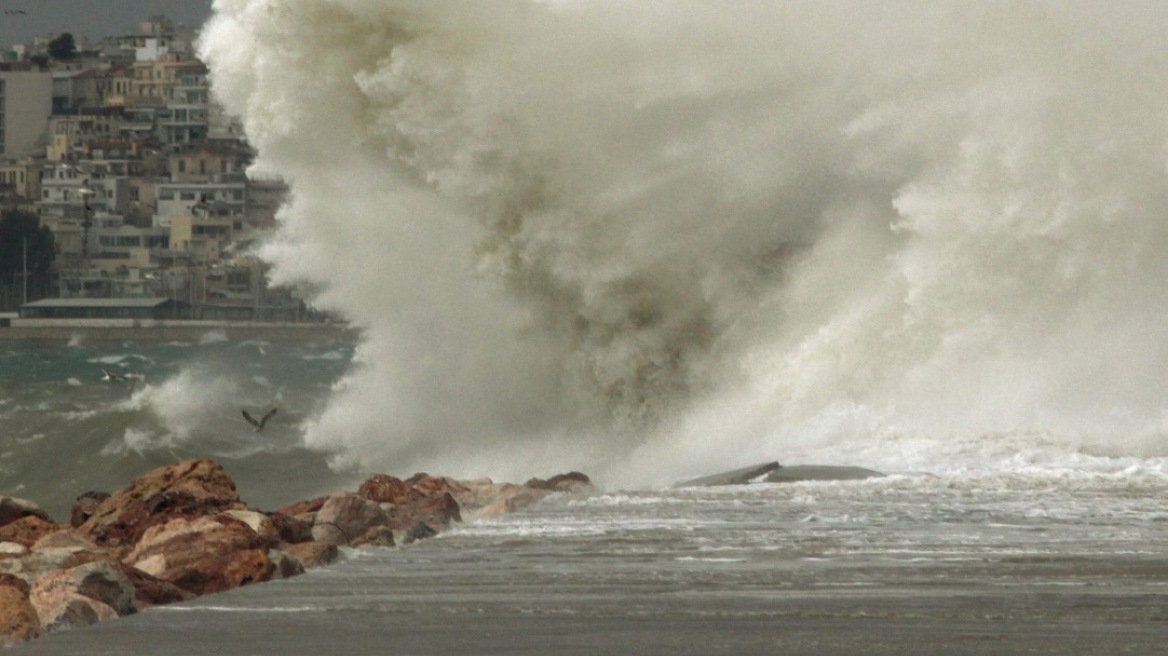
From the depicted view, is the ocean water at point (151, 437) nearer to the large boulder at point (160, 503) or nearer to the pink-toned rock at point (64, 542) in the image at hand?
the large boulder at point (160, 503)

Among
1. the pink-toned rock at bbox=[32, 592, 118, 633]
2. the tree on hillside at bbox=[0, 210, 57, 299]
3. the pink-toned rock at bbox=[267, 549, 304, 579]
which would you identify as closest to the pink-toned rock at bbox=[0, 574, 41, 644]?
the pink-toned rock at bbox=[32, 592, 118, 633]

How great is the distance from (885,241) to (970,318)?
1927 millimetres

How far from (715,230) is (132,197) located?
11118cm

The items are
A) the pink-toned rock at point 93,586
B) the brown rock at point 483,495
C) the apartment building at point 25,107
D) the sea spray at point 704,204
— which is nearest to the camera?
Result: the pink-toned rock at point 93,586

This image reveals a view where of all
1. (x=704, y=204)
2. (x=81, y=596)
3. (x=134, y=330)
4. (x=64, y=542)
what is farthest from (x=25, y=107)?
(x=81, y=596)

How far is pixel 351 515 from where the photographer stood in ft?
48.5

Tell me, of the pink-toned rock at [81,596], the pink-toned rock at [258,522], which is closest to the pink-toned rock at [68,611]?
the pink-toned rock at [81,596]

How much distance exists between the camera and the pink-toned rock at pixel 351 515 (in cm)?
1451

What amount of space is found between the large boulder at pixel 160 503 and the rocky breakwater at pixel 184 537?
0.02m

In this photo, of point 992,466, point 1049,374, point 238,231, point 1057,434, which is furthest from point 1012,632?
point 238,231

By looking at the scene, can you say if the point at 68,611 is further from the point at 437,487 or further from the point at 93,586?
the point at 437,487

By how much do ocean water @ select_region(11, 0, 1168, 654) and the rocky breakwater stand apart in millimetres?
3104

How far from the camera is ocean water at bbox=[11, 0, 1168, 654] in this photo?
22.8m

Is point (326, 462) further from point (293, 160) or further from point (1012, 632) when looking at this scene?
point (1012, 632)
